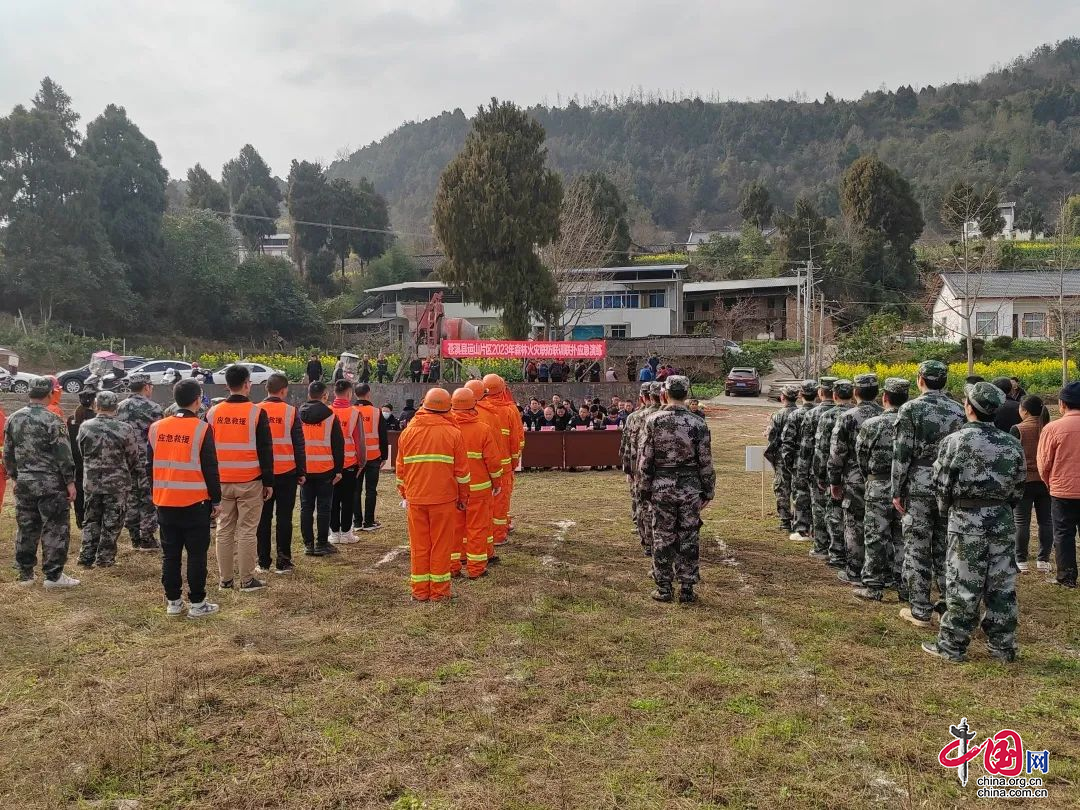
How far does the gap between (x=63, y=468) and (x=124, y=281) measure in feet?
132

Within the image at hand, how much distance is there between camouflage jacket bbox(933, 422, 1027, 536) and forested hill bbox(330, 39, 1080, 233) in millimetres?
80074

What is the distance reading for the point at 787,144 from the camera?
419 feet

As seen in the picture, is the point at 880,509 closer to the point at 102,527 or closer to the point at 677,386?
the point at 677,386

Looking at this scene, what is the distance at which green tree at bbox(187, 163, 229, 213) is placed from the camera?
58.6 meters

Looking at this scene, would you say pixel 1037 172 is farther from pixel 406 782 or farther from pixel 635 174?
pixel 406 782

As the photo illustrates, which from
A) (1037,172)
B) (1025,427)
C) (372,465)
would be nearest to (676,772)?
(1025,427)

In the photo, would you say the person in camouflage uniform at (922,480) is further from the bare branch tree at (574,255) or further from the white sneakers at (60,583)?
A: the bare branch tree at (574,255)

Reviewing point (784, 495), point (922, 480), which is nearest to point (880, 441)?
point (922, 480)

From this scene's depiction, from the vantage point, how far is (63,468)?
6.93 metres

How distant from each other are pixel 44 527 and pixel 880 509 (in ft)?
26.1

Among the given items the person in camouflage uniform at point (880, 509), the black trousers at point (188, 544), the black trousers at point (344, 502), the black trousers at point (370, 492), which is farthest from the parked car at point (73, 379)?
the person in camouflage uniform at point (880, 509)

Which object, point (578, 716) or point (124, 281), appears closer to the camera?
point (578, 716)

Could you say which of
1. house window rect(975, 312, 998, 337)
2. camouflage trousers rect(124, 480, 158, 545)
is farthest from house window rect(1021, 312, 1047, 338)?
camouflage trousers rect(124, 480, 158, 545)

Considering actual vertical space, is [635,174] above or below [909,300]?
above
